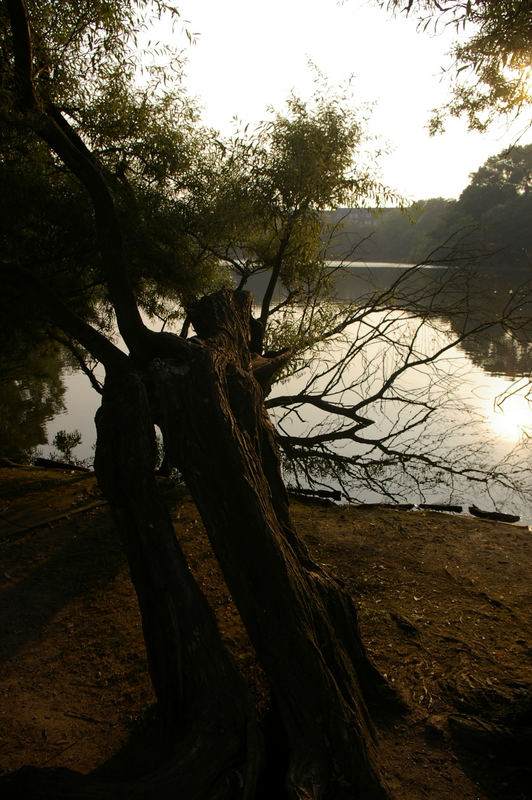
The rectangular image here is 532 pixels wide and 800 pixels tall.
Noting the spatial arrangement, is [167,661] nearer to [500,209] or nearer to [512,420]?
[512,420]

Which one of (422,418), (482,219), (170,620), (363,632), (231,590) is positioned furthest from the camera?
(482,219)

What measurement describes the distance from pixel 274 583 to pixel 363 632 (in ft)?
5.41

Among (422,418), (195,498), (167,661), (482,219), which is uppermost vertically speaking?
(482,219)

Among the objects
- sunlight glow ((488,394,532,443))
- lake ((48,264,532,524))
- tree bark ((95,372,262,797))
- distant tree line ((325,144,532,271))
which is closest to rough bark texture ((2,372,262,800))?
tree bark ((95,372,262,797))

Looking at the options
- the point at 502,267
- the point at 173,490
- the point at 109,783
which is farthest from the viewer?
the point at 502,267

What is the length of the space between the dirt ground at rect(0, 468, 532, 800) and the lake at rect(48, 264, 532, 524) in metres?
1.97

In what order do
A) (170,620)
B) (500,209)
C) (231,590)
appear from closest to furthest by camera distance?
(170,620) < (231,590) < (500,209)

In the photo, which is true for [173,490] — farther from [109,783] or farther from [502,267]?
[502,267]

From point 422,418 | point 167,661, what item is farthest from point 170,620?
point 422,418

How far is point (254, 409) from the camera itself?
3457mm

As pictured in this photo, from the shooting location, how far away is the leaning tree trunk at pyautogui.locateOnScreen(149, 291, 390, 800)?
247cm

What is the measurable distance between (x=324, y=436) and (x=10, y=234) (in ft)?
16.8

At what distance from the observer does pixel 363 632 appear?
3961 mm

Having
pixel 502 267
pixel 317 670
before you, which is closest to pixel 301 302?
pixel 317 670
